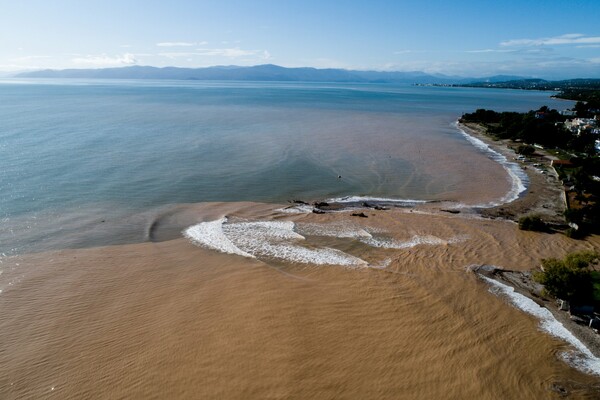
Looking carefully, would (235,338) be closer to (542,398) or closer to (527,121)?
(542,398)

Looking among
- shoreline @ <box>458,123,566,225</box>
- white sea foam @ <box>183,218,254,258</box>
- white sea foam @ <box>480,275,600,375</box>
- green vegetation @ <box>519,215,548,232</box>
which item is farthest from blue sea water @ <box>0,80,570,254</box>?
white sea foam @ <box>480,275,600,375</box>

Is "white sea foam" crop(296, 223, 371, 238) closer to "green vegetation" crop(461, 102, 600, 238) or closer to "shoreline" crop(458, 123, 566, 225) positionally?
"shoreline" crop(458, 123, 566, 225)

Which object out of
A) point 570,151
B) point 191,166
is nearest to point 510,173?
point 570,151

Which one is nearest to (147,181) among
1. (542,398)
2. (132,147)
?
(132,147)

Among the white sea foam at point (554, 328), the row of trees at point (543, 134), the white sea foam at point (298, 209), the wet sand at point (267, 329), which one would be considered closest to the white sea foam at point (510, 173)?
the row of trees at point (543, 134)

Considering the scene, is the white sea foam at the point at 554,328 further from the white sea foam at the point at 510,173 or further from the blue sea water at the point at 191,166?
the blue sea water at the point at 191,166

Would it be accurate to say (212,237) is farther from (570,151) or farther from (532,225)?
(570,151)
